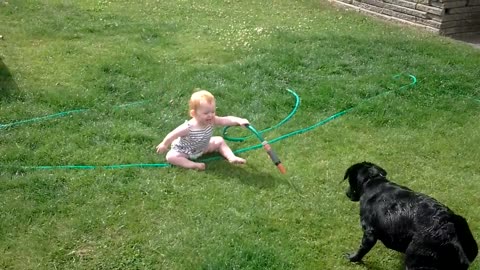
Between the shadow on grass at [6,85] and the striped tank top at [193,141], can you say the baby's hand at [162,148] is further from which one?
the shadow on grass at [6,85]

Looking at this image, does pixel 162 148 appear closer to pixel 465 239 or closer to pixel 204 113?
pixel 204 113

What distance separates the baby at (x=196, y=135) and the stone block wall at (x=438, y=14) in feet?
19.5

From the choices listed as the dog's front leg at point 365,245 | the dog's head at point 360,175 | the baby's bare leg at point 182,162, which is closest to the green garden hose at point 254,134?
the baby's bare leg at point 182,162

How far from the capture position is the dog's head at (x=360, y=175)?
411 cm

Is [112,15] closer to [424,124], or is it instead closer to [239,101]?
[239,101]

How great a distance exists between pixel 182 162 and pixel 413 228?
222 cm

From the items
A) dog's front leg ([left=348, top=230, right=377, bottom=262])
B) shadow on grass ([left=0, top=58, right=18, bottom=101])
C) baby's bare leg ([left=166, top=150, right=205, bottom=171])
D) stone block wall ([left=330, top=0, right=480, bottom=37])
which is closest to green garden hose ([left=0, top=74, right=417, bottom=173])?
baby's bare leg ([left=166, top=150, right=205, bottom=171])

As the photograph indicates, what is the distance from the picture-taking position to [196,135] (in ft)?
16.9

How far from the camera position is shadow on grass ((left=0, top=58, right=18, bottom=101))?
630 centimetres

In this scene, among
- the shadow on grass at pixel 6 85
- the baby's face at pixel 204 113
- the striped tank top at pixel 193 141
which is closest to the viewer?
the baby's face at pixel 204 113

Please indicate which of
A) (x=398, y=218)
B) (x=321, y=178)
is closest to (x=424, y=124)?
(x=321, y=178)

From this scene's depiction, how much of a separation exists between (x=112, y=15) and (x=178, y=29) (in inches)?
52.8

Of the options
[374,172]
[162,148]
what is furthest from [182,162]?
[374,172]

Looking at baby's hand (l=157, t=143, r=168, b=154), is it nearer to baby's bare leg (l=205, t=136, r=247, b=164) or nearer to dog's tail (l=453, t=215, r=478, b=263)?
baby's bare leg (l=205, t=136, r=247, b=164)
